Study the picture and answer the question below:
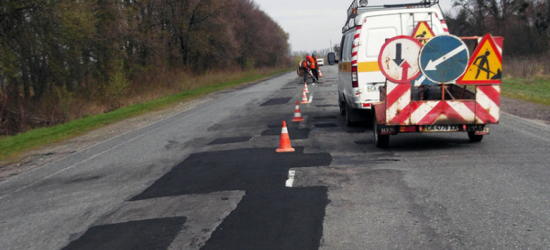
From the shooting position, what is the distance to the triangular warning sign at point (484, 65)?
8758 mm

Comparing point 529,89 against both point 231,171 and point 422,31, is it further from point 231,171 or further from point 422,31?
point 231,171

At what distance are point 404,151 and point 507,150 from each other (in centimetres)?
162

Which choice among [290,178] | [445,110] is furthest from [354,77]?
[290,178]

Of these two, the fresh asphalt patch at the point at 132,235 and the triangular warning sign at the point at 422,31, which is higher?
the triangular warning sign at the point at 422,31

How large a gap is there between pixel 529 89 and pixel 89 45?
19104 millimetres

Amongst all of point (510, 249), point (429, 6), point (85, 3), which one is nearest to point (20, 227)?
point (510, 249)

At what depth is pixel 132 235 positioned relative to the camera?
17.6ft

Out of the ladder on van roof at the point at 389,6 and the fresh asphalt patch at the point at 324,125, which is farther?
the fresh asphalt patch at the point at 324,125

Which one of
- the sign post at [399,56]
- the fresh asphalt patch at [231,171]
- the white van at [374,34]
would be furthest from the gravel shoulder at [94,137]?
the sign post at [399,56]

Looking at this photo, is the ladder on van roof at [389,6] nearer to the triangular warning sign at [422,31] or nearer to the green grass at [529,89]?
the triangular warning sign at [422,31]

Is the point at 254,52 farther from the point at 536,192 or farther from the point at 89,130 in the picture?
the point at 536,192

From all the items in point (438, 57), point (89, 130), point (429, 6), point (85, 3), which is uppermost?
point (85, 3)

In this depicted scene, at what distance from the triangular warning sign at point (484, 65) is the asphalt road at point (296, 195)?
3.81ft

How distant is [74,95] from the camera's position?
25047 millimetres
